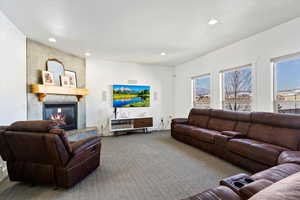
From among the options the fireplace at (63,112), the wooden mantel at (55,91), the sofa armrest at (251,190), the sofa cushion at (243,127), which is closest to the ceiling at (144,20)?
the wooden mantel at (55,91)

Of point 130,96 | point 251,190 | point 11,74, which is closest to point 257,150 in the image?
point 251,190

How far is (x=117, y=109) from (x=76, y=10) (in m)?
3.58

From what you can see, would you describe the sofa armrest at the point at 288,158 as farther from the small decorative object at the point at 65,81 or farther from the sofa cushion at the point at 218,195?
the small decorative object at the point at 65,81

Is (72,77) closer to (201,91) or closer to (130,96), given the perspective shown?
(130,96)

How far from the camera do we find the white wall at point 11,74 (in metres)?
2.52

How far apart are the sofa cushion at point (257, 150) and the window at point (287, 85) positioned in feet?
3.63

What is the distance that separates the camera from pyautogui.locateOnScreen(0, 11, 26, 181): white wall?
8.26 ft

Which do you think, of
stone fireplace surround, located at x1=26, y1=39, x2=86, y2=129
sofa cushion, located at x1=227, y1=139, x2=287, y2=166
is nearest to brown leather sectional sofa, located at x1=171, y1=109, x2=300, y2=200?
sofa cushion, located at x1=227, y1=139, x2=287, y2=166

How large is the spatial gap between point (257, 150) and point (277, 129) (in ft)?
2.50

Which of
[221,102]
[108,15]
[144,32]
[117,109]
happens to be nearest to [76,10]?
[108,15]

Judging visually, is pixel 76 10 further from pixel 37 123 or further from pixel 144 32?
pixel 37 123

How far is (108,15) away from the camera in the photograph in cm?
254

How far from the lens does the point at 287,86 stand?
10.1 ft

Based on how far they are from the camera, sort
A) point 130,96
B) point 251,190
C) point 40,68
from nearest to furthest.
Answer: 1. point 251,190
2. point 40,68
3. point 130,96
